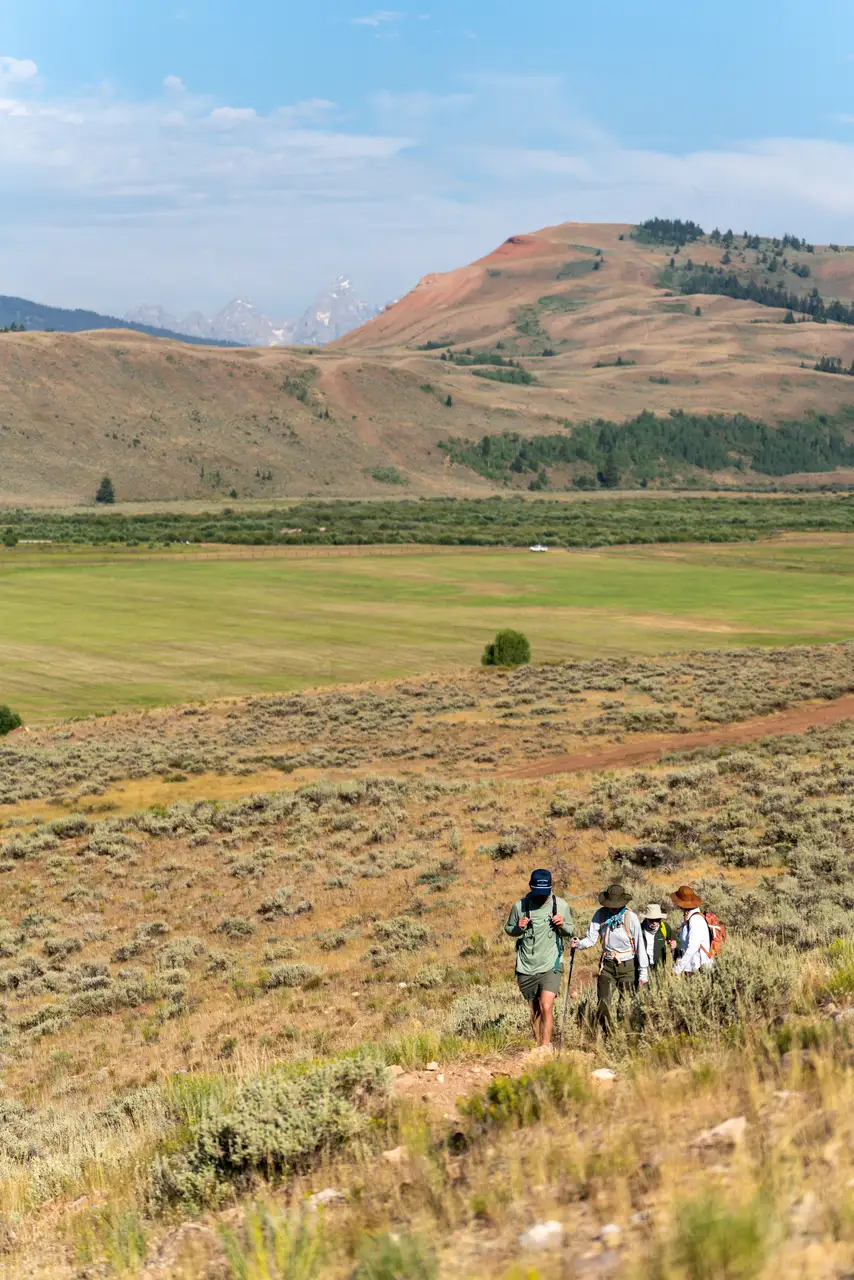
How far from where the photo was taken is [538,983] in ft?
33.8

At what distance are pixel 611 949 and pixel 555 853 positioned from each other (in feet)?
34.1

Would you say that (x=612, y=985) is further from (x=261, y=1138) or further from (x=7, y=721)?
(x=7, y=721)

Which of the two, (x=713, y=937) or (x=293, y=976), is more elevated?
(x=713, y=937)

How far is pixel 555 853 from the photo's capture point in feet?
67.8

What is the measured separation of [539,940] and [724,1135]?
4745 mm

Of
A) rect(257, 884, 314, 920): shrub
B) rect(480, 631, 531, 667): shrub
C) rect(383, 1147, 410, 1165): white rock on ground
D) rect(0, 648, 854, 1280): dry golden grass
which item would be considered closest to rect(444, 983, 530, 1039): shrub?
rect(0, 648, 854, 1280): dry golden grass

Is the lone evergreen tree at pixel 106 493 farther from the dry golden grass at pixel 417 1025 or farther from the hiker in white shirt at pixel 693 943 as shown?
the hiker in white shirt at pixel 693 943

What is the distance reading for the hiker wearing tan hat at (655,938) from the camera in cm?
1031

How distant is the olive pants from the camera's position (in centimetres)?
1002

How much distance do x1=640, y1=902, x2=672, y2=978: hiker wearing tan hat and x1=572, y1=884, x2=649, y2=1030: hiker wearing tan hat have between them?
69 mm

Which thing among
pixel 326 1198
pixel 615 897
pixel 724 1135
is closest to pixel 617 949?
pixel 615 897

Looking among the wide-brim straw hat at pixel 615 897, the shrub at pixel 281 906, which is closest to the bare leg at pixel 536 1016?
the wide-brim straw hat at pixel 615 897

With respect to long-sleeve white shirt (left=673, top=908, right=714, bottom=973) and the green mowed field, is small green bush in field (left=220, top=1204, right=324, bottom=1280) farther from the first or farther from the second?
the green mowed field

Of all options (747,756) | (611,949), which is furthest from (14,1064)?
(747,756)
